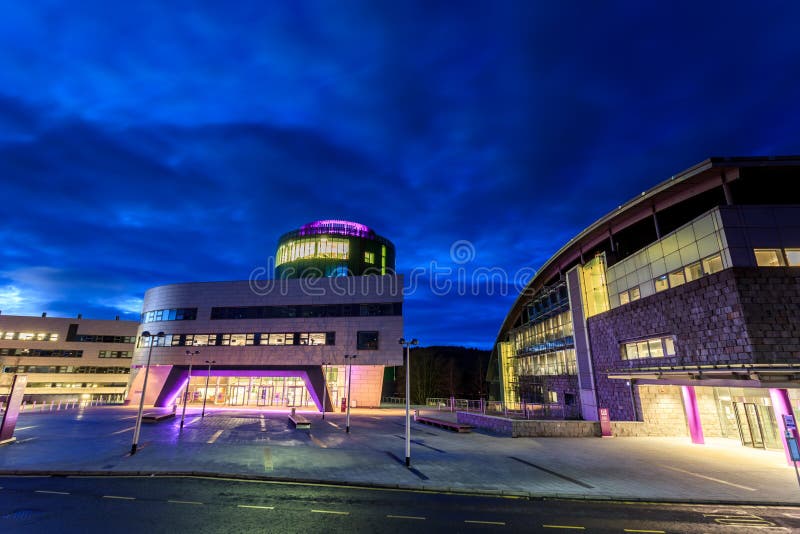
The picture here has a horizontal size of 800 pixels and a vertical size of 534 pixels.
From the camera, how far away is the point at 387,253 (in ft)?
253

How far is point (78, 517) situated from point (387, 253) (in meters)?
67.5

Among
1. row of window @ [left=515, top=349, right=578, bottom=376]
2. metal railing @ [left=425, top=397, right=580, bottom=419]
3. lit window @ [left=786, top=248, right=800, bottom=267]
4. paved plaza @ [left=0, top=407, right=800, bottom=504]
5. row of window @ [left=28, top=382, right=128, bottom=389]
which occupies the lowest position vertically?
paved plaza @ [left=0, top=407, right=800, bottom=504]

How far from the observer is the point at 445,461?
19109mm

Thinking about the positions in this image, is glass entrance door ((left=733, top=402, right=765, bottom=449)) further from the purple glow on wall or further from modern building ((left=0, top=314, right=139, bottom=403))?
modern building ((left=0, top=314, right=139, bottom=403))

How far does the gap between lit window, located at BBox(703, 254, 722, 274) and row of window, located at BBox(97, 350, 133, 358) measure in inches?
4414

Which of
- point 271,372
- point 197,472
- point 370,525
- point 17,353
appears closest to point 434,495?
point 370,525

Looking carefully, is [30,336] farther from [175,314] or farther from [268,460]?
[268,460]

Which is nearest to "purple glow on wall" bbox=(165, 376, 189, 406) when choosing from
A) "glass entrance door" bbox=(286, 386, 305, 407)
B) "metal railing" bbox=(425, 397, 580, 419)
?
"glass entrance door" bbox=(286, 386, 305, 407)

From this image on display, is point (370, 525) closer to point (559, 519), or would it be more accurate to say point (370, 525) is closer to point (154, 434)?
point (559, 519)

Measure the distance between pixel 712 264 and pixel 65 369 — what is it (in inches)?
4577

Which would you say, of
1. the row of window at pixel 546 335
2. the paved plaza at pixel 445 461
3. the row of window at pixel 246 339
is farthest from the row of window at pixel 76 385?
the row of window at pixel 546 335

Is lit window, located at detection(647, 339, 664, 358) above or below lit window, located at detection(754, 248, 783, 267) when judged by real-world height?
below

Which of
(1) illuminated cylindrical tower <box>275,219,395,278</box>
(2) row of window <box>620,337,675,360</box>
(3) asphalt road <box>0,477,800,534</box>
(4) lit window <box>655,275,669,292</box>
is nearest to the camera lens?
(3) asphalt road <box>0,477,800,534</box>

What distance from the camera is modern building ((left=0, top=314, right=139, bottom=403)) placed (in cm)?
8156
